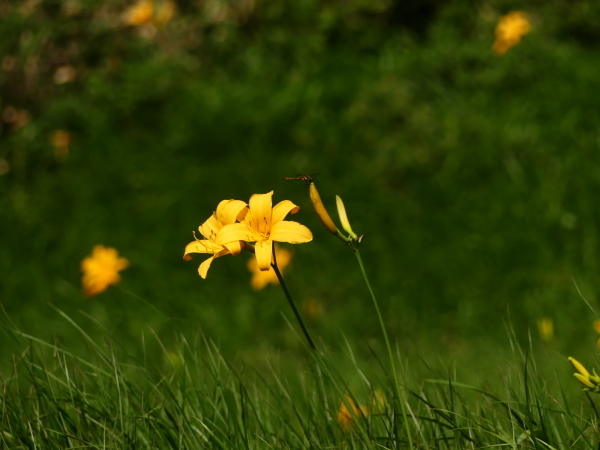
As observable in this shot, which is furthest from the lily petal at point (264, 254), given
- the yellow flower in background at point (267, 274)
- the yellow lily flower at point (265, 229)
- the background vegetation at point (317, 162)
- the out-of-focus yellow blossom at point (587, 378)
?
the yellow flower in background at point (267, 274)

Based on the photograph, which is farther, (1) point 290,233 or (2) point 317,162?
(2) point 317,162

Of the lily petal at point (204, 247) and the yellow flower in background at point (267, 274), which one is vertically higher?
the yellow flower in background at point (267, 274)

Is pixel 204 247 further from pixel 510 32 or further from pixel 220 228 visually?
pixel 510 32

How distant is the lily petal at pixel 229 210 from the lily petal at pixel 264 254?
83 mm

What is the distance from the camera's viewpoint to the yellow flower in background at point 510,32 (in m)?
4.77

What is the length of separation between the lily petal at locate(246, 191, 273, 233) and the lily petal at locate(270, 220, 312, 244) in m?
0.06

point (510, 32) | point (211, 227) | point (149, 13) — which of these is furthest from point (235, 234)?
point (149, 13)

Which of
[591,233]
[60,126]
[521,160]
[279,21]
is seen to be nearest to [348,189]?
[521,160]

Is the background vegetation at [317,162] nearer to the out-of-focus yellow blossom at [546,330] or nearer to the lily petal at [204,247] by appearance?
the out-of-focus yellow blossom at [546,330]

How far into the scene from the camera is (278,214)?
1538mm

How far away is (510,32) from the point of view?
15.8ft

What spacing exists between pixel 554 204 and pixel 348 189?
114cm

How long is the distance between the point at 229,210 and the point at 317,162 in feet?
10.0

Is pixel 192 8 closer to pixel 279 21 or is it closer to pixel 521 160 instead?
pixel 279 21
